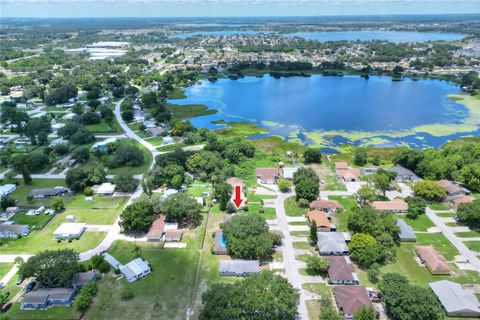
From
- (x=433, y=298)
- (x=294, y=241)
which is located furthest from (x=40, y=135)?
(x=433, y=298)

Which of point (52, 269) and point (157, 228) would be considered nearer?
point (52, 269)

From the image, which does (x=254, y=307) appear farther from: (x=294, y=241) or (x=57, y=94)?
(x=57, y=94)

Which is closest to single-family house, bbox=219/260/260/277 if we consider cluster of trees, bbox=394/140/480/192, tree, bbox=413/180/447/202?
tree, bbox=413/180/447/202

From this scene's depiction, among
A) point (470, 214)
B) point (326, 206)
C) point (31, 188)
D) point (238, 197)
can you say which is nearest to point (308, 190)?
point (326, 206)

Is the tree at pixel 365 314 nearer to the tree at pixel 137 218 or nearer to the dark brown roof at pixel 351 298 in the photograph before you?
the dark brown roof at pixel 351 298

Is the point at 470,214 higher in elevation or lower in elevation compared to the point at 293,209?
higher

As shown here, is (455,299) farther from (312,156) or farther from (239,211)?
(312,156)
